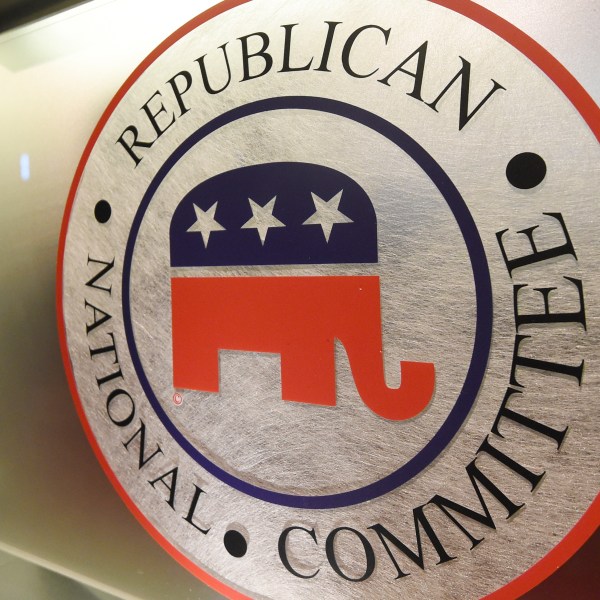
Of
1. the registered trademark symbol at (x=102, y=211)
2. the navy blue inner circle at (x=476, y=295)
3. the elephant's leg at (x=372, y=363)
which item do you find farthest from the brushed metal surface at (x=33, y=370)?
the elephant's leg at (x=372, y=363)

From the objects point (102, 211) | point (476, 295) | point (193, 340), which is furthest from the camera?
point (102, 211)

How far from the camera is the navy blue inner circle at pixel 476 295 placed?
3.03 feet

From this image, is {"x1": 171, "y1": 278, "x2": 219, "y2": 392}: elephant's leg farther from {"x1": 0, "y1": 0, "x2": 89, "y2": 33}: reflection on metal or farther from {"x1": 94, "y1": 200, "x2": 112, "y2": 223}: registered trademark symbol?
{"x1": 0, "y1": 0, "x2": 89, "y2": 33}: reflection on metal

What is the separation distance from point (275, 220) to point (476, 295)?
43 centimetres

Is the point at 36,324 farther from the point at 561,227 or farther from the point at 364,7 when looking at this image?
the point at 561,227

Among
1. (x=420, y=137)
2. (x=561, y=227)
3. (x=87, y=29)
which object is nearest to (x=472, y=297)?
(x=561, y=227)

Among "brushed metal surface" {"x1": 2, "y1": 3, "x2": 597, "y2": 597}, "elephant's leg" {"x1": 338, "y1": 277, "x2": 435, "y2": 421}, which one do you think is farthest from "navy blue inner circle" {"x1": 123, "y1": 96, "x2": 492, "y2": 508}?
"brushed metal surface" {"x1": 2, "y1": 3, "x2": 597, "y2": 597}

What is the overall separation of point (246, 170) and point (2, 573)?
154 centimetres

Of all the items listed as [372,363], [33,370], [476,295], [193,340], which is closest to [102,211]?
[193,340]

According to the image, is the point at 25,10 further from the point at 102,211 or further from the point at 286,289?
the point at 286,289

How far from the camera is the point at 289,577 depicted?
Result: 1131 mm

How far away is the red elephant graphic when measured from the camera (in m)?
1.02

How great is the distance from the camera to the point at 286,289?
1.11 m

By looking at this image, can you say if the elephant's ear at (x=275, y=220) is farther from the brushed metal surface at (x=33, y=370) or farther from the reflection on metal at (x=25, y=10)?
the reflection on metal at (x=25, y=10)
